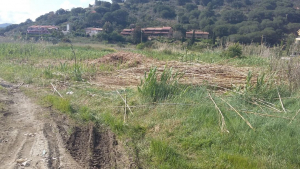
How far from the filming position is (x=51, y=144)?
4.22 m

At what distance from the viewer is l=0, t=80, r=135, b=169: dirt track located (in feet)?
12.0

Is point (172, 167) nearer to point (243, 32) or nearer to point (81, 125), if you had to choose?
point (81, 125)

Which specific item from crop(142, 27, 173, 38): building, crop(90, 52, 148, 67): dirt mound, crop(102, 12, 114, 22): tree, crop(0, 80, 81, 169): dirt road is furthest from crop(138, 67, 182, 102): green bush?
crop(102, 12, 114, 22): tree

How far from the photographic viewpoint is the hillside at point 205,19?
105 ft

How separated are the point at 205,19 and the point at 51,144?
154ft

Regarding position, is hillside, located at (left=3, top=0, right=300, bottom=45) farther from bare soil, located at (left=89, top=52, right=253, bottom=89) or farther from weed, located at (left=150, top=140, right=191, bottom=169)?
weed, located at (left=150, top=140, right=191, bottom=169)

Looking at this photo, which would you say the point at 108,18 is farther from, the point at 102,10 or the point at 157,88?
the point at 157,88

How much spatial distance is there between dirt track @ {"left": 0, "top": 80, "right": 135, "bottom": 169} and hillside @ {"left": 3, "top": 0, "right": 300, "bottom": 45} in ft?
80.6

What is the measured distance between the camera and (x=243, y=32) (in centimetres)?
3319


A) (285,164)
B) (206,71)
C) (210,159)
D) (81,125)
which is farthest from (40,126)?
(206,71)

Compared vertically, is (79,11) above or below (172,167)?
above

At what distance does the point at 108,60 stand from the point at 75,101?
6326 millimetres

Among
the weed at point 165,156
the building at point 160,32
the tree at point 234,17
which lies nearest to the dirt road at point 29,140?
the weed at point 165,156

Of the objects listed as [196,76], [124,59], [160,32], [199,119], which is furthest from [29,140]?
[160,32]
